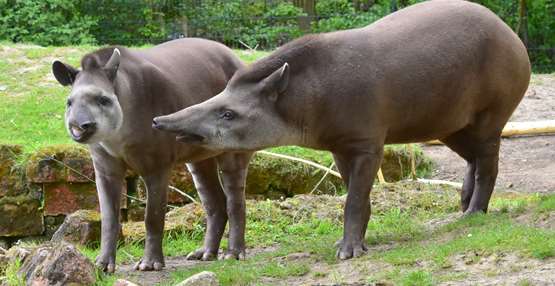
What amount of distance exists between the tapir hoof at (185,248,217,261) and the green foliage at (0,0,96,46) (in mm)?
10141

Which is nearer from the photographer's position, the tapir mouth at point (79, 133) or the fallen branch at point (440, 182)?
the tapir mouth at point (79, 133)

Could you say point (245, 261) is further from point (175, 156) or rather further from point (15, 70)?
point (15, 70)

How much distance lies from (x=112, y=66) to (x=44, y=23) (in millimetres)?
11974

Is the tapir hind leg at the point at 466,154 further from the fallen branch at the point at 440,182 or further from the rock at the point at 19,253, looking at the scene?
the rock at the point at 19,253

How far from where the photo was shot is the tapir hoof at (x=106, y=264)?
7.91 metres

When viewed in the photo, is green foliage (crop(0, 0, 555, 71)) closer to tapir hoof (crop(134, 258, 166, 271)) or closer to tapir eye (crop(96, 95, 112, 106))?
tapir hoof (crop(134, 258, 166, 271))

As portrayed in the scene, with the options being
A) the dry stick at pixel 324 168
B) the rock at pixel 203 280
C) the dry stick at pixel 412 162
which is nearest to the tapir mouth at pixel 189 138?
the rock at pixel 203 280

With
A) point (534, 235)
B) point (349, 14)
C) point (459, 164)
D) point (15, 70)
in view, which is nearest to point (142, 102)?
point (534, 235)

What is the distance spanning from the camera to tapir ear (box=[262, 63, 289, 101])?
741 cm

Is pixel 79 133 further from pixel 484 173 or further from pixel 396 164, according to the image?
pixel 396 164

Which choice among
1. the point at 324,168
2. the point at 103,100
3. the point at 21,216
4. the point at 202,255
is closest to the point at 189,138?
the point at 103,100

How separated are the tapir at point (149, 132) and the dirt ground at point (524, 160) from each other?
4140 mm

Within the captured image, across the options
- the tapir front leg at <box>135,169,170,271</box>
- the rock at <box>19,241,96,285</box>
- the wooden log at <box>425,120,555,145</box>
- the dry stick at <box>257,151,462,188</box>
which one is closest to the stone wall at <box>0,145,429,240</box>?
the dry stick at <box>257,151,462,188</box>

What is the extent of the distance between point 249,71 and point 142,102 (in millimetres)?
865
